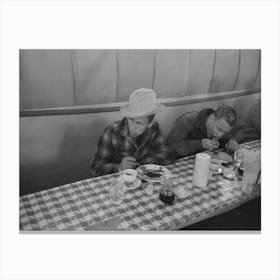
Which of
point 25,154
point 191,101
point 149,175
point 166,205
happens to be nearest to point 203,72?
point 191,101

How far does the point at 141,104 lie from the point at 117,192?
543 mm

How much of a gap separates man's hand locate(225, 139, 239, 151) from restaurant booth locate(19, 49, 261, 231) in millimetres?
337

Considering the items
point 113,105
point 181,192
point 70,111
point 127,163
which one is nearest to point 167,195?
point 181,192

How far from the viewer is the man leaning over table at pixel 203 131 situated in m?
2.09

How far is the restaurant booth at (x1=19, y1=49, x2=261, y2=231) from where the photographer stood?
1.68m

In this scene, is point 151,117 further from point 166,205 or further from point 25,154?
point 25,154

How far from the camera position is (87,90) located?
175 cm

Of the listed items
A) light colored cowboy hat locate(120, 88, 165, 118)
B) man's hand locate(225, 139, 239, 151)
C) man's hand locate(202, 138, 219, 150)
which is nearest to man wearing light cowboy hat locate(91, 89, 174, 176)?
light colored cowboy hat locate(120, 88, 165, 118)

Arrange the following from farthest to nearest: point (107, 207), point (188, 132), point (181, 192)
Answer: point (188, 132) < point (181, 192) < point (107, 207)

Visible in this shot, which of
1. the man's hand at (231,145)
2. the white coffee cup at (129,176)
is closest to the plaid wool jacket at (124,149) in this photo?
the white coffee cup at (129,176)

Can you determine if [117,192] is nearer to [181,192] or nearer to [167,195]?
[167,195]

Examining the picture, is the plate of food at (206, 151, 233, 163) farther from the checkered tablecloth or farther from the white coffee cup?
the white coffee cup
